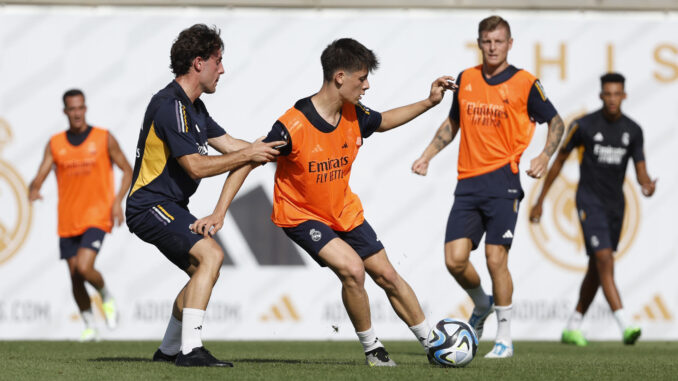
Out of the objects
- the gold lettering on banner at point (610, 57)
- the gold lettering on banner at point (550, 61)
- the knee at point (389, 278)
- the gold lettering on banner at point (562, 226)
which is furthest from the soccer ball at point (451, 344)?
the gold lettering on banner at point (610, 57)

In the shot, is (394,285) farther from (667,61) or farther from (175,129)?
(667,61)

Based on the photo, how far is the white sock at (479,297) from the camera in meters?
8.41

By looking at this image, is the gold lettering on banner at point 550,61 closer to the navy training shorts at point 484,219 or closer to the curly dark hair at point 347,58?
the navy training shorts at point 484,219

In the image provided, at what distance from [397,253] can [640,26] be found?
366 cm

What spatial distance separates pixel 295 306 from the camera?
1162 cm

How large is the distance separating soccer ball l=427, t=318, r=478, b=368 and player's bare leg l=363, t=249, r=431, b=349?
0.19m

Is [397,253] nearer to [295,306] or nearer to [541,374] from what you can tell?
[295,306]

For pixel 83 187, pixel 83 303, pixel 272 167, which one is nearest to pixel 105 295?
pixel 83 303

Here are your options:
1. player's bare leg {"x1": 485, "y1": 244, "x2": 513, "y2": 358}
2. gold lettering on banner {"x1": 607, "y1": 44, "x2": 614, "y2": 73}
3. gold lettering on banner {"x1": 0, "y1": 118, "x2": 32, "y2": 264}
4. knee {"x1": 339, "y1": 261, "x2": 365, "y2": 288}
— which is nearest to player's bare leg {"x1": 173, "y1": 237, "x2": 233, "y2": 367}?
knee {"x1": 339, "y1": 261, "x2": 365, "y2": 288}

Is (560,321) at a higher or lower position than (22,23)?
lower

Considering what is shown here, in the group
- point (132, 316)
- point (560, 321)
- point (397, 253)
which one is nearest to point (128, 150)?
point (132, 316)

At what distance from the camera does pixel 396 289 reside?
21.8 ft

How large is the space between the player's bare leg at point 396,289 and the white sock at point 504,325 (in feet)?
4.12

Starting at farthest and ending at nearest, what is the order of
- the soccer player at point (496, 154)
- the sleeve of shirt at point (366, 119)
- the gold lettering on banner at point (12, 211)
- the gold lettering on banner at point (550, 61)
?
the gold lettering on banner at point (550, 61), the gold lettering on banner at point (12, 211), the soccer player at point (496, 154), the sleeve of shirt at point (366, 119)
